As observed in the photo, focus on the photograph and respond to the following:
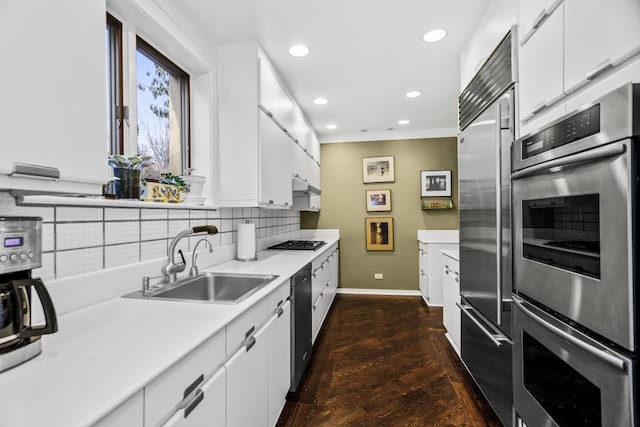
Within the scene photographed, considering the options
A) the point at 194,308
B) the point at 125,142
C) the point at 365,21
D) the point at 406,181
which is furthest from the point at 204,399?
the point at 406,181

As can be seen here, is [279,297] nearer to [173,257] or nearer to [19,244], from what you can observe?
[173,257]

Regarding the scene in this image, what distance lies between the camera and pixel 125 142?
1.62m

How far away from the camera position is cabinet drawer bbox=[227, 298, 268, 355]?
1139 millimetres

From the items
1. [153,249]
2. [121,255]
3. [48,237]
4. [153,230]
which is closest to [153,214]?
[153,230]

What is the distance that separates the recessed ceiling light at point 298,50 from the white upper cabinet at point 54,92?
1.56 metres

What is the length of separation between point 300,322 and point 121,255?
1201 mm

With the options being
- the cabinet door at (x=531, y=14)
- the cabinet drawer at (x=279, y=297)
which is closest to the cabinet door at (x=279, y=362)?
the cabinet drawer at (x=279, y=297)

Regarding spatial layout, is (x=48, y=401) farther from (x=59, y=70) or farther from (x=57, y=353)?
(x=59, y=70)

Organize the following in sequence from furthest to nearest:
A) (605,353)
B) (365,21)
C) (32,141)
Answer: (365,21) < (605,353) < (32,141)

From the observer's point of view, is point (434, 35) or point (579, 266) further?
point (434, 35)

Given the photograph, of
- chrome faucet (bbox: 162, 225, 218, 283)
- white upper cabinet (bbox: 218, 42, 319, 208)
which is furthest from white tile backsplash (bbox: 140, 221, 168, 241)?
white upper cabinet (bbox: 218, 42, 319, 208)

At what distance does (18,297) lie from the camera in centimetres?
76

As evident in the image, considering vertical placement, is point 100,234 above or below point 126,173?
below

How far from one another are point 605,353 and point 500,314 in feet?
2.23
